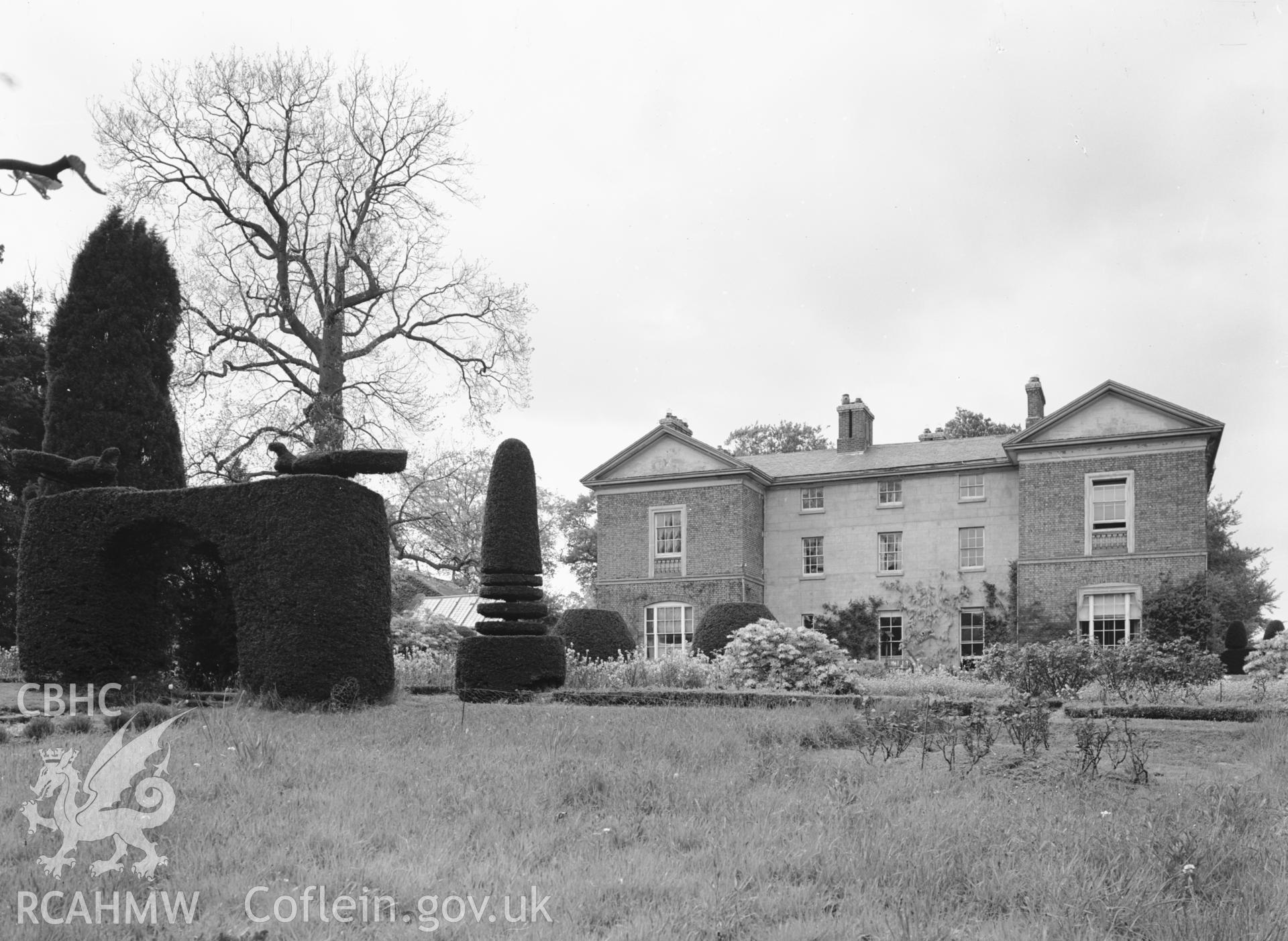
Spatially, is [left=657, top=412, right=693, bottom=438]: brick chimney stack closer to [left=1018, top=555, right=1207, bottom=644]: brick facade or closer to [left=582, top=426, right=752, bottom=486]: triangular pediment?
[left=582, top=426, right=752, bottom=486]: triangular pediment

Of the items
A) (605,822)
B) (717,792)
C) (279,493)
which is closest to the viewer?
(605,822)

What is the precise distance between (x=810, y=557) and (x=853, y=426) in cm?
464

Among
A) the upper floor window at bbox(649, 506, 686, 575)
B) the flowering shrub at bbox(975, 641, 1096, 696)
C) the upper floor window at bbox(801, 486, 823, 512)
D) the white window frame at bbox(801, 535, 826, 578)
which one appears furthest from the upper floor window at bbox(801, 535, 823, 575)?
the flowering shrub at bbox(975, 641, 1096, 696)

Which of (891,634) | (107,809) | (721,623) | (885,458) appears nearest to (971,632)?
(891,634)

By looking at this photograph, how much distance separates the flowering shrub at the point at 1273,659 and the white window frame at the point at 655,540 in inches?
615

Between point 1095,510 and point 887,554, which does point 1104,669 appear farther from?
point 887,554

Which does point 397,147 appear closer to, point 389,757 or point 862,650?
point 862,650

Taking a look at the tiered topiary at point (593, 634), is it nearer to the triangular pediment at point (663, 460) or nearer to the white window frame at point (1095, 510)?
the triangular pediment at point (663, 460)

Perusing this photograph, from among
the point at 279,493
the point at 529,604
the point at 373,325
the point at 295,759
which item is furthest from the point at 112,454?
the point at 373,325

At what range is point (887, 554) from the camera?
103 ft

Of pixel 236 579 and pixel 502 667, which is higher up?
pixel 236 579

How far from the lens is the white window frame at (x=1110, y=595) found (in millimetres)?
27391

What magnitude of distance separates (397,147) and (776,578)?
16.5 m

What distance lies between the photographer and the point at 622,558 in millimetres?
33000
